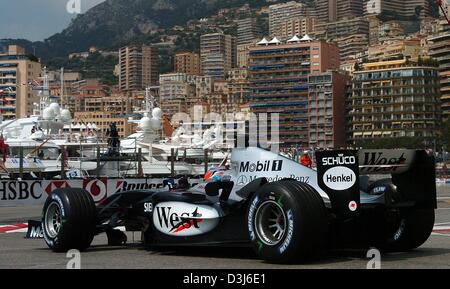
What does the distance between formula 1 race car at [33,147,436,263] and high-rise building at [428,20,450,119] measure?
15508 centimetres

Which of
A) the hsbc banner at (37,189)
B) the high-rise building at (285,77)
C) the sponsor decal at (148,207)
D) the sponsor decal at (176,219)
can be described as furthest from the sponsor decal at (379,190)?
the high-rise building at (285,77)

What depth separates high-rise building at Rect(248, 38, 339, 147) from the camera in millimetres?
172000

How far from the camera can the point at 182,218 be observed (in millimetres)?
9492

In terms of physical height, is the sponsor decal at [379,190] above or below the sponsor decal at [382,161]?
below

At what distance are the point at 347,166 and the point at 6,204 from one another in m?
19.9

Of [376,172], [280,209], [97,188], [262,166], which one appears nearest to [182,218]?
[262,166]

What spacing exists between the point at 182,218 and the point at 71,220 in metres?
1.53

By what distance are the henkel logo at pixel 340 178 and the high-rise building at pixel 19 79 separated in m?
139

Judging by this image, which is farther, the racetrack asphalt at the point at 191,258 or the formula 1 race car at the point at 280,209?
the racetrack asphalt at the point at 191,258

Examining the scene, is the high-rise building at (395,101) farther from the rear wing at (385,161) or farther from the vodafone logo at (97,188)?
the rear wing at (385,161)

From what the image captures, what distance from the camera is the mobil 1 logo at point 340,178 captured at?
8.48 m
